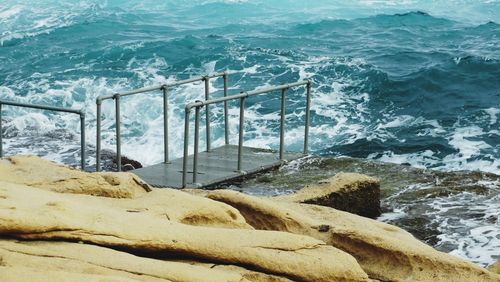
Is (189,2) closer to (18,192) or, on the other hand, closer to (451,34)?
(451,34)

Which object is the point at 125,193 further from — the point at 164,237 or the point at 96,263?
the point at 96,263

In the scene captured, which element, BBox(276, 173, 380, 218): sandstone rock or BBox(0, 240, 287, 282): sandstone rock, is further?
BBox(276, 173, 380, 218): sandstone rock

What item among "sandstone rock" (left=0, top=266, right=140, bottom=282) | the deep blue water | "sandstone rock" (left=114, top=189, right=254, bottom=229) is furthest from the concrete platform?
"sandstone rock" (left=0, top=266, right=140, bottom=282)

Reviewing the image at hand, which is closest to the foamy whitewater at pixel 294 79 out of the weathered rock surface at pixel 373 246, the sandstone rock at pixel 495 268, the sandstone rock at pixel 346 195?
the sandstone rock at pixel 346 195

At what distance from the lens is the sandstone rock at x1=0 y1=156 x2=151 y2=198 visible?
181 inches

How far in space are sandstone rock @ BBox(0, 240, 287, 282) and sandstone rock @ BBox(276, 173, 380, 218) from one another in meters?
2.66

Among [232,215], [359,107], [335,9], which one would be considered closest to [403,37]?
[359,107]

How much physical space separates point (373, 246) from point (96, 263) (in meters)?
1.83

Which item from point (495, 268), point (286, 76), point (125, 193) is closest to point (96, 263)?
point (125, 193)

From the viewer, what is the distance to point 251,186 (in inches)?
301

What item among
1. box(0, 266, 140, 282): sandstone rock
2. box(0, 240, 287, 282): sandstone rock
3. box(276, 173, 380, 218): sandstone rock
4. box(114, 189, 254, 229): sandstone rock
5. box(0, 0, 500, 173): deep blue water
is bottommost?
box(0, 0, 500, 173): deep blue water

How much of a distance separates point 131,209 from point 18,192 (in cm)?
63

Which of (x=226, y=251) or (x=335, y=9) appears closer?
(x=226, y=251)

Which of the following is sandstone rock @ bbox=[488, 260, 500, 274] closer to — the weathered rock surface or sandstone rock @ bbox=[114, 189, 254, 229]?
the weathered rock surface
